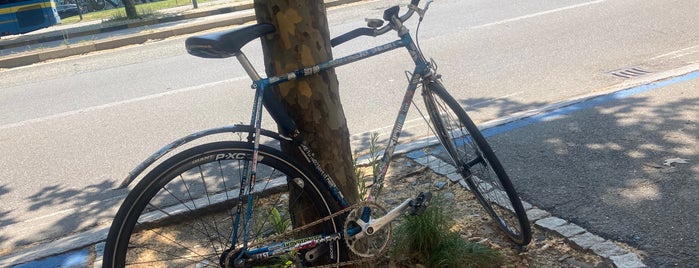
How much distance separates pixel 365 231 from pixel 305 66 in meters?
0.81

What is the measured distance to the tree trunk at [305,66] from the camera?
2.96 meters

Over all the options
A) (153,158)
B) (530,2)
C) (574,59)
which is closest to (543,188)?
(153,158)

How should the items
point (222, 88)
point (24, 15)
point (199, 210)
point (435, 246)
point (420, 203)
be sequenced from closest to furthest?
1. point (420, 203)
2. point (435, 246)
3. point (199, 210)
4. point (222, 88)
5. point (24, 15)

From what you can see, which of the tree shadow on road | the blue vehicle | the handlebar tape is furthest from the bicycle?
the blue vehicle

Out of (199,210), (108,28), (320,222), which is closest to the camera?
(320,222)

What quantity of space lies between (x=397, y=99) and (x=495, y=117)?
4.28 feet

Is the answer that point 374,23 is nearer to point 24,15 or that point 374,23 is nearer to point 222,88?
point 222,88

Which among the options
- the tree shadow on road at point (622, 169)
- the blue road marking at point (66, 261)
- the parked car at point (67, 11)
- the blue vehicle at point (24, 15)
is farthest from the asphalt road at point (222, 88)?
the parked car at point (67, 11)

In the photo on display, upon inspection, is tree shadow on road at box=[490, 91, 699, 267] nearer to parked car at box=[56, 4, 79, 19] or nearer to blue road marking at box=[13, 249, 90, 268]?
blue road marking at box=[13, 249, 90, 268]

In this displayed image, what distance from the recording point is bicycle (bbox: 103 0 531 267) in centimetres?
261

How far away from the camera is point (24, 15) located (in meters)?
17.4

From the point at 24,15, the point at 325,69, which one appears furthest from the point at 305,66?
the point at 24,15

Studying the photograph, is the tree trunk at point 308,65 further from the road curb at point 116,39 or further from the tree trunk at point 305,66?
the road curb at point 116,39

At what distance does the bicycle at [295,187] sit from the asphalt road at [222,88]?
219 cm
